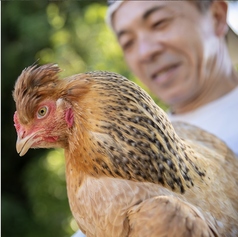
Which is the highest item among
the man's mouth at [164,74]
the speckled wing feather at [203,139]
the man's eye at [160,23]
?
the man's eye at [160,23]

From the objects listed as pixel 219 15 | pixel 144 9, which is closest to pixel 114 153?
pixel 144 9

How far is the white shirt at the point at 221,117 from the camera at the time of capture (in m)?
0.79

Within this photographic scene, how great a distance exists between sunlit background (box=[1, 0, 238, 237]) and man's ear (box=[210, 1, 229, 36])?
1.24m

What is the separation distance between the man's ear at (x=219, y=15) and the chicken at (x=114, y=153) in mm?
564

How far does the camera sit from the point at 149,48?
3.16 ft

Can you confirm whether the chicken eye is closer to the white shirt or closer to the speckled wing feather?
the speckled wing feather

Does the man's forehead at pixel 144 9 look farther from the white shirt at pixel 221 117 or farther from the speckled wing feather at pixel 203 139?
the speckled wing feather at pixel 203 139

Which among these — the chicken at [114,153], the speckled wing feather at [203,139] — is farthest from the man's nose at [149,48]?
the chicken at [114,153]

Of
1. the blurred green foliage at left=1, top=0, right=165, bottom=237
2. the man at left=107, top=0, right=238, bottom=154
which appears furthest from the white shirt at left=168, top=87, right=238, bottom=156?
the blurred green foliage at left=1, top=0, right=165, bottom=237

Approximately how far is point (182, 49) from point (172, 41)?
0.10 feet

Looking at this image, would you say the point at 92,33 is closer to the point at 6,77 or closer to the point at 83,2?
the point at 83,2

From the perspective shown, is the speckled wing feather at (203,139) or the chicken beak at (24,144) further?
the speckled wing feather at (203,139)

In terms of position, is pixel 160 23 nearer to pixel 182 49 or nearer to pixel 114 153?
pixel 182 49

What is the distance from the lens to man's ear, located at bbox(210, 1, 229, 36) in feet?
3.33
